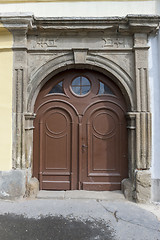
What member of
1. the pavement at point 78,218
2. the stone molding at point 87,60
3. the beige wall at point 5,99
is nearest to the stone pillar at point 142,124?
the stone molding at point 87,60

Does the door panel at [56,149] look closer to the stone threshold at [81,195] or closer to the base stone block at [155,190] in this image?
the stone threshold at [81,195]

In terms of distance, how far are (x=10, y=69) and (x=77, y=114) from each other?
1577mm

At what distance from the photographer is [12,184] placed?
3279 mm

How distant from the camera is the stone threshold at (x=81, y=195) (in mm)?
3350

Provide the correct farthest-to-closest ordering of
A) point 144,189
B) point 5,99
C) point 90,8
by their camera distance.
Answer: point 90,8 → point 5,99 → point 144,189

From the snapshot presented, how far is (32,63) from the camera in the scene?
11.5 feet

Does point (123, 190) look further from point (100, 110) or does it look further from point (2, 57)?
point (2, 57)

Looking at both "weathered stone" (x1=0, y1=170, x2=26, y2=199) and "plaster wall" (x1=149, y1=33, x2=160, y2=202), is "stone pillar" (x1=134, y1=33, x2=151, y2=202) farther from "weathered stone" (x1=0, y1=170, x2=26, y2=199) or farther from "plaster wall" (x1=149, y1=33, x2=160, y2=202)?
"weathered stone" (x1=0, y1=170, x2=26, y2=199)

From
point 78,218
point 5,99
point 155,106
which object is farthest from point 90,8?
point 78,218

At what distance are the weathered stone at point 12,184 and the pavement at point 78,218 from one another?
121mm

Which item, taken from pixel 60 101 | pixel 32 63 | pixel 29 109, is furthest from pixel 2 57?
pixel 60 101

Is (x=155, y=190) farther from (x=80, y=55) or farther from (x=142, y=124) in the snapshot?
(x=80, y=55)

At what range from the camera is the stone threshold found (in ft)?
11.0

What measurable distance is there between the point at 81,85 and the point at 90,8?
4.99 ft
